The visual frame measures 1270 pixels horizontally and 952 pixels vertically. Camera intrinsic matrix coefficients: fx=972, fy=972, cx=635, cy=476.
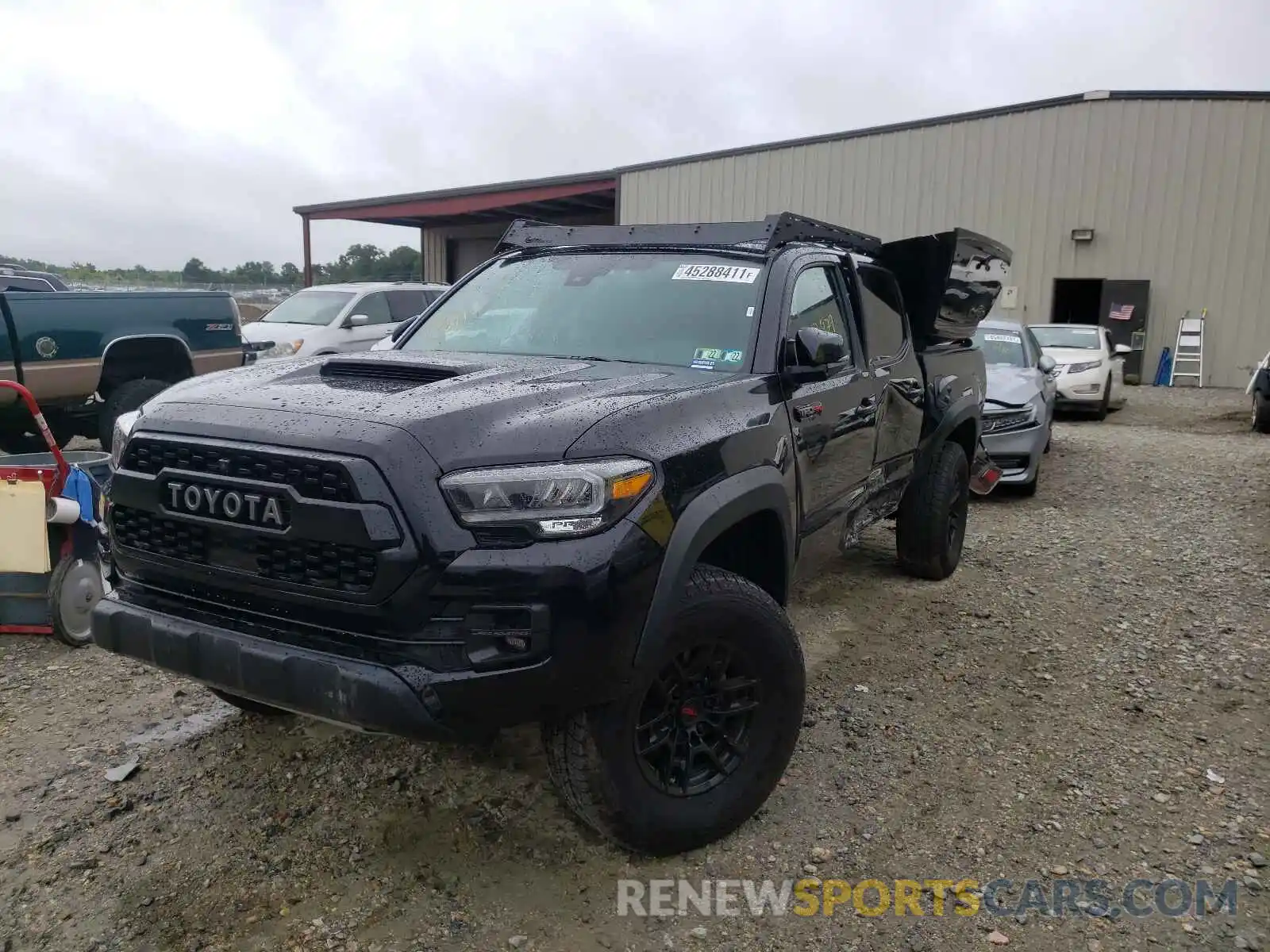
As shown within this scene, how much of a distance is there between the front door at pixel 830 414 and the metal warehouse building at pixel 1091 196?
17115mm

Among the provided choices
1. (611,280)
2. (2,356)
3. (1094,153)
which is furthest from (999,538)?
(1094,153)

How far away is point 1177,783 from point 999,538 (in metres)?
Answer: 3.77

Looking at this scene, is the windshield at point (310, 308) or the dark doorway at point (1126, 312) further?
the dark doorway at point (1126, 312)

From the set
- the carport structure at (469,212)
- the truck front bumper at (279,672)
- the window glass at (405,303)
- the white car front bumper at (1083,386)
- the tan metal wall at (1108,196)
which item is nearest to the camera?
the truck front bumper at (279,672)

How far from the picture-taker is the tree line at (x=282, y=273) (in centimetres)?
2959

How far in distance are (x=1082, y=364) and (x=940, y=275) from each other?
9643 mm

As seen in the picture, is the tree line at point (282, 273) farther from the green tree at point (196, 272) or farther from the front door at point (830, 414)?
the front door at point (830, 414)

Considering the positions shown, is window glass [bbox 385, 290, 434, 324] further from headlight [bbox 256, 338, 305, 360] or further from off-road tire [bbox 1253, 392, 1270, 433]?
off-road tire [bbox 1253, 392, 1270, 433]

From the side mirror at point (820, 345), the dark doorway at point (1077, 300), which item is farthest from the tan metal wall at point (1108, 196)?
the side mirror at point (820, 345)

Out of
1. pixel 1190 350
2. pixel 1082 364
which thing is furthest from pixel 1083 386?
pixel 1190 350

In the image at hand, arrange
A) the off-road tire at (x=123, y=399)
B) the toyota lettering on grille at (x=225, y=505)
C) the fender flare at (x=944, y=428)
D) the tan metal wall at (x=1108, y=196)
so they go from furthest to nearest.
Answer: the tan metal wall at (x=1108, y=196)
the off-road tire at (x=123, y=399)
the fender flare at (x=944, y=428)
the toyota lettering on grille at (x=225, y=505)

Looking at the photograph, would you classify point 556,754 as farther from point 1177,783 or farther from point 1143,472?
point 1143,472

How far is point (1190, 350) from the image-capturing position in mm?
18906

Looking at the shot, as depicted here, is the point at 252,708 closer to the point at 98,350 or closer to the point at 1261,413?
the point at 98,350
